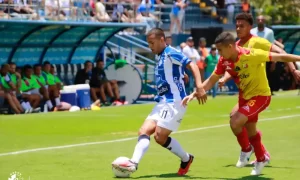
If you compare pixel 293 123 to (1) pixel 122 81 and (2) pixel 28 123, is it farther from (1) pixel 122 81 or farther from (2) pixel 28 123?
(1) pixel 122 81

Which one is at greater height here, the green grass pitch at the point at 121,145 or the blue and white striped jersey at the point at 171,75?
the blue and white striped jersey at the point at 171,75

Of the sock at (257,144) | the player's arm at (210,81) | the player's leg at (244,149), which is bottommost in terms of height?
the player's leg at (244,149)

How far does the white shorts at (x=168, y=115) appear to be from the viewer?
436 inches

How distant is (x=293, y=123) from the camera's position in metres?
18.8

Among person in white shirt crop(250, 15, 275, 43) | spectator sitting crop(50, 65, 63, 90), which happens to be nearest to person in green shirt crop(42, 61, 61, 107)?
spectator sitting crop(50, 65, 63, 90)

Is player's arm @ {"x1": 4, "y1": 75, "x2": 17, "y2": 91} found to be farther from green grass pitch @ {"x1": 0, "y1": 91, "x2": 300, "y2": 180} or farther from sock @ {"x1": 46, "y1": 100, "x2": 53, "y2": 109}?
green grass pitch @ {"x1": 0, "y1": 91, "x2": 300, "y2": 180}

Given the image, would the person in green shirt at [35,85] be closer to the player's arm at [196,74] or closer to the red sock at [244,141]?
the red sock at [244,141]

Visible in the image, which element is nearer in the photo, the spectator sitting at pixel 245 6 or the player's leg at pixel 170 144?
the player's leg at pixel 170 144

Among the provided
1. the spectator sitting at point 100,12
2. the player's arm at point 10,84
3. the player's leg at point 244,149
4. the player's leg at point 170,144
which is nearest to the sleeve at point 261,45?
the player's leg at point 244,149

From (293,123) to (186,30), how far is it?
66.3 ft

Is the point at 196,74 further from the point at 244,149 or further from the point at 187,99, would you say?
the point at 244,149

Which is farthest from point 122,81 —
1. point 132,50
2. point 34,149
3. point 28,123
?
point 34,149

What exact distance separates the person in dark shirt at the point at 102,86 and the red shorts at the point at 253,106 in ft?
50.8

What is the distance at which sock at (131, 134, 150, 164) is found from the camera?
10.8m
